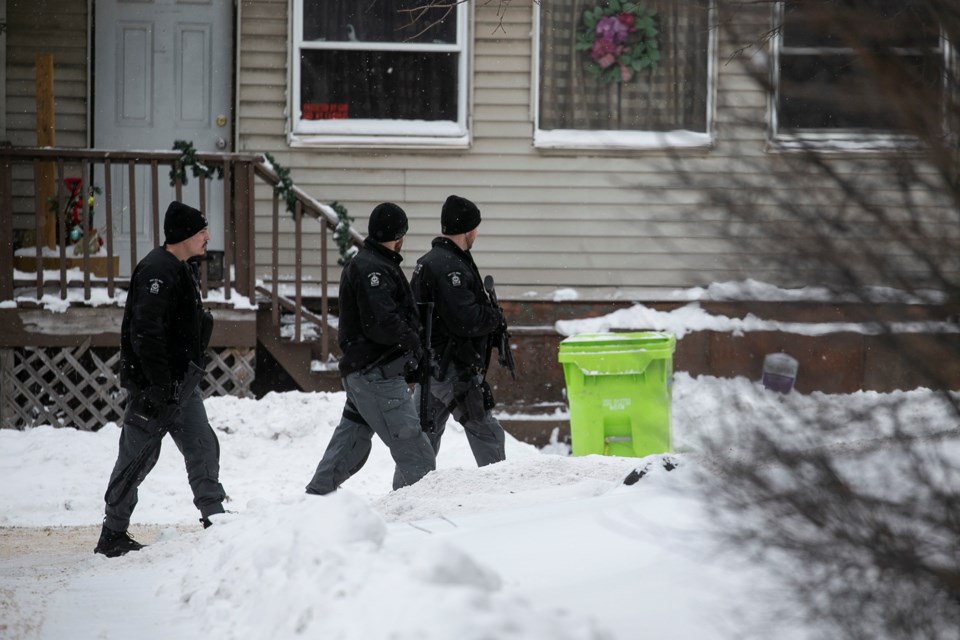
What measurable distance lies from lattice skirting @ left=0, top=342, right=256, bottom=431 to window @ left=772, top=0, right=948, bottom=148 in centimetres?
770

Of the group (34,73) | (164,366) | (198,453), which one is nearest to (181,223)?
(164,366)

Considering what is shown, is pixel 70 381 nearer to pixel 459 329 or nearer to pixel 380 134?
pixel 380 134

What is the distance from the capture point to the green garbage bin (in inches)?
344

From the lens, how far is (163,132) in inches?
442

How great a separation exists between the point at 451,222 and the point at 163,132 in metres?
4.84

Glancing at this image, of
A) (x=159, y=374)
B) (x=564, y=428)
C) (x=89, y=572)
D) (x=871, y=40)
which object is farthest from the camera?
(x=564, y=428)

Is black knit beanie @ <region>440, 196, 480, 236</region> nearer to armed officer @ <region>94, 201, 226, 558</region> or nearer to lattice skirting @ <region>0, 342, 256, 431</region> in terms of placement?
armed officer @ <region>94, 201, 226, 558</region>

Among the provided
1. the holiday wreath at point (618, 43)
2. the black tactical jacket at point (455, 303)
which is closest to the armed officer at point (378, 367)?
the black tactical jacket at point (455, 303)

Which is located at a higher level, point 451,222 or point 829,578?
point 451,222

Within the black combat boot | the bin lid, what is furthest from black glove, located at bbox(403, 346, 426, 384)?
the bin lid

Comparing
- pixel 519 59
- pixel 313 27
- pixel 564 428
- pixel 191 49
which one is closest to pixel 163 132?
pixel 191 49

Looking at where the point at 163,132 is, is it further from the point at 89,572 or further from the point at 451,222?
the point at 89,572

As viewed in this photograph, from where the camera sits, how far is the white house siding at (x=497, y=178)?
11.1 m

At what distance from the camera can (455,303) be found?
23.5 feet
